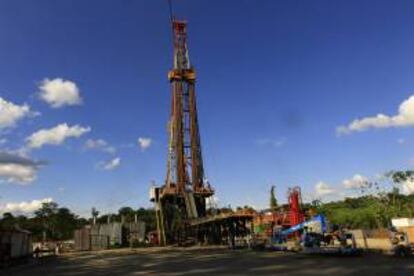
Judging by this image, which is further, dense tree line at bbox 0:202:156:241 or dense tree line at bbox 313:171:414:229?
dense tree line at bbox 0:202:156:241

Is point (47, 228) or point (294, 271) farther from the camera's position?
point (47, 228)

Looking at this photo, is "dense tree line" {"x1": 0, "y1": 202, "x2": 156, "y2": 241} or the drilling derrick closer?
the drilling derrick

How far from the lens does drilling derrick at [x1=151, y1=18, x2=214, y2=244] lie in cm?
5750

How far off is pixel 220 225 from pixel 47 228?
59052 millimetres

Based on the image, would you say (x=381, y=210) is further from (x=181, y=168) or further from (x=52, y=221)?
(x=52, y=221)

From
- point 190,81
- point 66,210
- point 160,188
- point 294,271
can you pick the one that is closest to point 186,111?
point 190,81

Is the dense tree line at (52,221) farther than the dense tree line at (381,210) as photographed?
Yes

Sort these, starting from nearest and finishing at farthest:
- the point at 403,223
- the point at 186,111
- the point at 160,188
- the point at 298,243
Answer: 1. the point at 403,223
2. the point at 298,243
3. the point at 160,188
4. the point at 186,111

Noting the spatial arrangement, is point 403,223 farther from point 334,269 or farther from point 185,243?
point 185,243

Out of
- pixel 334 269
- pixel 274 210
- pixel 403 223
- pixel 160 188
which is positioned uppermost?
pixel 160 188

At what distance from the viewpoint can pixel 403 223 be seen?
91.5 ft

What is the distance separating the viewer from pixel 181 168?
6112cm

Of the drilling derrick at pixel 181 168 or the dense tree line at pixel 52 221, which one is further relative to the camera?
the dense tree line at pixel 52 221

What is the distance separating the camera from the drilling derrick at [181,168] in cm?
5750
